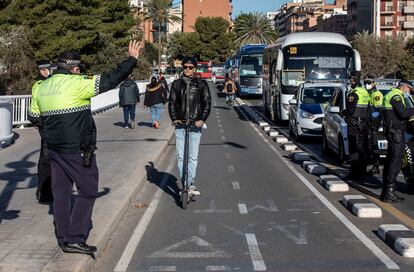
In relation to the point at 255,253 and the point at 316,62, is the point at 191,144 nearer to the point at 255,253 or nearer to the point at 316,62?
the point at 255,253

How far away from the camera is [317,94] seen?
2086 centimetres

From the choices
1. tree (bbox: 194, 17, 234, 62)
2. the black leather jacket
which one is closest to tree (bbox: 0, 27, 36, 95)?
the black leather jacket

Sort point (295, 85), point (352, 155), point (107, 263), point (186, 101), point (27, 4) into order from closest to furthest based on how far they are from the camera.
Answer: point (107, 263) → point (186, 101) → point (352, 155) → point (295, 85) → point (27, 4)

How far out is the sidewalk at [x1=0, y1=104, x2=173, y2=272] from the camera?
6.34 metres

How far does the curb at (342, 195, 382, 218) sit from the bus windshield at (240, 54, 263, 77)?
37.9 meters

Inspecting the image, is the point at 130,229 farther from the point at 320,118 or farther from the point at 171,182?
the point at 320,118

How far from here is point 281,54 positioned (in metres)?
25.1

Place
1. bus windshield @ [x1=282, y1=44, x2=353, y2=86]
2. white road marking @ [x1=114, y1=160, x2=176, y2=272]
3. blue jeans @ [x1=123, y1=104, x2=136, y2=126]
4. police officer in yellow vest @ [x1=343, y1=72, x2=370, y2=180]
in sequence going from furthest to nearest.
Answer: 1. bus windshield @ [x1=282, y1=44, x2=353, y2=86]
2. blue jeans @ [x1=123, y1=104, x2=136, y2=126]
3. police officer in yellow vest @ [x1=343, y1=72, x2=370, y2=180]
4. white road marking @ [x1=114, y1=160, x2=176, y2=272]

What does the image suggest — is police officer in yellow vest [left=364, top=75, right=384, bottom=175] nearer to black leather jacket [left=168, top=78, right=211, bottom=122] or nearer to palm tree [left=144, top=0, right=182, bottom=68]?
black leather jacket [left=168, top=78, right=211, bottom=122]

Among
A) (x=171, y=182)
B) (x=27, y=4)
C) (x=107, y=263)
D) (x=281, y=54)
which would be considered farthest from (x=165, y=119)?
(x=107, y=263)

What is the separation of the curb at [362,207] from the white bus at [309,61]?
14.7 m

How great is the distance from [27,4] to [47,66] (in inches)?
1139

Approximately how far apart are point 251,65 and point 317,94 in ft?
88.1

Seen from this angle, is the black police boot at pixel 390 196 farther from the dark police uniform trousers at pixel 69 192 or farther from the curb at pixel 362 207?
the dark police uniform trousers at pixel 69 192
